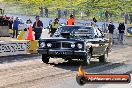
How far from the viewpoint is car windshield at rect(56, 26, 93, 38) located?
14.4 metres

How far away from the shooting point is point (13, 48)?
1803cm

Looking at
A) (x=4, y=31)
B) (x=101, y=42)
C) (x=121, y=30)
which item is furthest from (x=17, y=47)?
(x=121, y=30)

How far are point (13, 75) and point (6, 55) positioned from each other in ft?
23.4

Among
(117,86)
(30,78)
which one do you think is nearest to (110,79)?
(117,86)

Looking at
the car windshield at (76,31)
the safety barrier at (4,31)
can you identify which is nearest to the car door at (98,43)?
the car windshield at (76,31)

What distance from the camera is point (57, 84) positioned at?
8.91 m

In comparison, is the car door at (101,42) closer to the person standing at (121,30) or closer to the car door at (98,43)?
the car door at (98,43)

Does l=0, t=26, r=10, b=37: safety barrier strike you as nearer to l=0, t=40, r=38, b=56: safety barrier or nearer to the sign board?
l=0, t=40, r=38, b=56: safety barrier

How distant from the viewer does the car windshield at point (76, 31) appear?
1443cm

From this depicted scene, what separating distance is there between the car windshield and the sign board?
135 inches

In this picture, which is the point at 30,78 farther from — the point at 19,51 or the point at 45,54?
the point at 19,51

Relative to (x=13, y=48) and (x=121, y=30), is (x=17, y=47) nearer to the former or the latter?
A: (x=13, y=48)

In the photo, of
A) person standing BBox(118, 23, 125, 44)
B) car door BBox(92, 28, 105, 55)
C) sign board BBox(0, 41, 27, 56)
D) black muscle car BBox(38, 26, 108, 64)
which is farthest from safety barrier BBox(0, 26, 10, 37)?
black muscle car BBox(38, 26, 108, 64)

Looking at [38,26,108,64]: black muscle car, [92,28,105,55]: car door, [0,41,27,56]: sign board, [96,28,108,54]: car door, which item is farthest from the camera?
[0,41,27,56]: sign board
